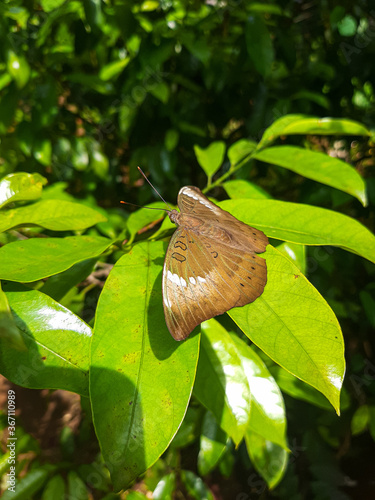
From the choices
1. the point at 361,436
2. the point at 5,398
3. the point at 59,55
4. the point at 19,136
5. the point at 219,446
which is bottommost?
the point at 5,398

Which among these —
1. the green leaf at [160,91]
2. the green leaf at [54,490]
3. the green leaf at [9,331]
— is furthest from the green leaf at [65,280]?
the green leaf at [54,490]

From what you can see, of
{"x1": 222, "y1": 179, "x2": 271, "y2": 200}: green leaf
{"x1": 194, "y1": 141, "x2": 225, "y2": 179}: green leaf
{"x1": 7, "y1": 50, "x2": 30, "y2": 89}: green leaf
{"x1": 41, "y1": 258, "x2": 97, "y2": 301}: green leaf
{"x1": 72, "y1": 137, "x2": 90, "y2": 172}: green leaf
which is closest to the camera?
{"x1": 41, "y1": 258, "x2": 97, "y2": 301}: green leaf

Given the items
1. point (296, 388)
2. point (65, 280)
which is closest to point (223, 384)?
point (65, 280)

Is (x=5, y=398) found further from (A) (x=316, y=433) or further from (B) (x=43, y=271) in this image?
(B) (x=43, y=271)

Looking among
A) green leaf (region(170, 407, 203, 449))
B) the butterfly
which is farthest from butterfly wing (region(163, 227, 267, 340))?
green leaf (region(170, 407, 203, 449))

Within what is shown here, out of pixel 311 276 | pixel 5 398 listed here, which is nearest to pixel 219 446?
pixel 311 276

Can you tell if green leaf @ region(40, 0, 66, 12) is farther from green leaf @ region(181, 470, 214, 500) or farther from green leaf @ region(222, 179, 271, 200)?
green leaf @ region(181, 470, 214, 500)

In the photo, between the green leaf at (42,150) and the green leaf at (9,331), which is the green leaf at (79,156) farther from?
the green leaf at (9,331)
